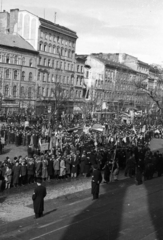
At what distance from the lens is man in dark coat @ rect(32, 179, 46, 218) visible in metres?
12.2

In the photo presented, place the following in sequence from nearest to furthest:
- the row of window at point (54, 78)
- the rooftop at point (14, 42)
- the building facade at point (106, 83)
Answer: the rooftop at point (14, 42) → the row of window at point (54, 78) → the building facade at point (106, 83)

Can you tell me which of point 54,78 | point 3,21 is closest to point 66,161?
point 54,78

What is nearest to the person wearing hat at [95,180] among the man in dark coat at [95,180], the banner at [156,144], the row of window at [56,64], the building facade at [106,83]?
the man in dark coat at [95,180]

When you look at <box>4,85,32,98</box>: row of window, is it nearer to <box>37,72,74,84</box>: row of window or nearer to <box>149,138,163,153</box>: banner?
<box>37,72,74,84</box>: row of window

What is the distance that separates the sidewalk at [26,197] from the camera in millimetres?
13500

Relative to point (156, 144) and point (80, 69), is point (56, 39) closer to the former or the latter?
point (80, 69)

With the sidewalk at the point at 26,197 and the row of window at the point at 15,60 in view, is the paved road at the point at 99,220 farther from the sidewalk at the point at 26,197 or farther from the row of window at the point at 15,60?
the row of window at the point at 15,60

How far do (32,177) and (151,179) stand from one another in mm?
7708

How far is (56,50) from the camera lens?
225ft

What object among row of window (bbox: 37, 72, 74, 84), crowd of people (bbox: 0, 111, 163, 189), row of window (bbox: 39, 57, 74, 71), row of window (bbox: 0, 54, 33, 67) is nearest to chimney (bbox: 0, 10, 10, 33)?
row of window (bbox: 0, 54, 33, 67)

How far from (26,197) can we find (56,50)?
55614 mm

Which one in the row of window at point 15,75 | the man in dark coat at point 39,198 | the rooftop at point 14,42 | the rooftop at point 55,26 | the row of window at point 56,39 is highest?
the rooftop at point 55,26

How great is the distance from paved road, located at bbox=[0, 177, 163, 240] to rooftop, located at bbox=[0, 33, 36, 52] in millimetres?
44970

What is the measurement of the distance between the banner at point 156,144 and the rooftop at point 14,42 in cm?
2874
